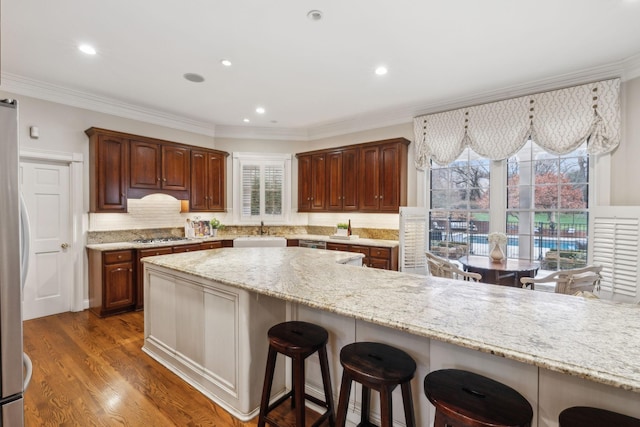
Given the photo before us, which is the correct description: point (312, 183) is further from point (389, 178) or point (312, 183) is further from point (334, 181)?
point (389, 178)

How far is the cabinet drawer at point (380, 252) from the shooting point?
14.6 ft

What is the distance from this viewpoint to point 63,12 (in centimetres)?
245

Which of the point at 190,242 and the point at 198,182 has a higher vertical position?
the point at 198,182

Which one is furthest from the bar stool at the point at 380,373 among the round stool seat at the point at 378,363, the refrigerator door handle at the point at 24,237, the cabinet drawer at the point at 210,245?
the cabinet drawer at the point at 210,245

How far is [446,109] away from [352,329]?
12.4ft

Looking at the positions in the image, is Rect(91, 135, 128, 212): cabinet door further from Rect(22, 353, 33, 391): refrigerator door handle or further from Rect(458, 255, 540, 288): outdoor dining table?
Rect(458, 255, 540, 288): outdoor dining table

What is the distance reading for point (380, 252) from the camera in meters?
4.52

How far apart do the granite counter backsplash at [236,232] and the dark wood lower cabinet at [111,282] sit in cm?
32

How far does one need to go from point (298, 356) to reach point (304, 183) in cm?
434

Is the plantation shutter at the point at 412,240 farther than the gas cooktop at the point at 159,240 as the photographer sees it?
No

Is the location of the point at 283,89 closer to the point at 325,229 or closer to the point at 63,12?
the point at 63,12

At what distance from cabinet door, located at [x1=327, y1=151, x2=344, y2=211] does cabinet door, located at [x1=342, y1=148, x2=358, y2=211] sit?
7 cm

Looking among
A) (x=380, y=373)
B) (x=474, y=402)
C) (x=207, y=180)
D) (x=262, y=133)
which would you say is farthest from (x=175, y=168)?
(x=474, y=402)

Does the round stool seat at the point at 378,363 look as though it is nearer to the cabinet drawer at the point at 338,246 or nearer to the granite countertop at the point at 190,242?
the granite countertop at the point at 190,242
